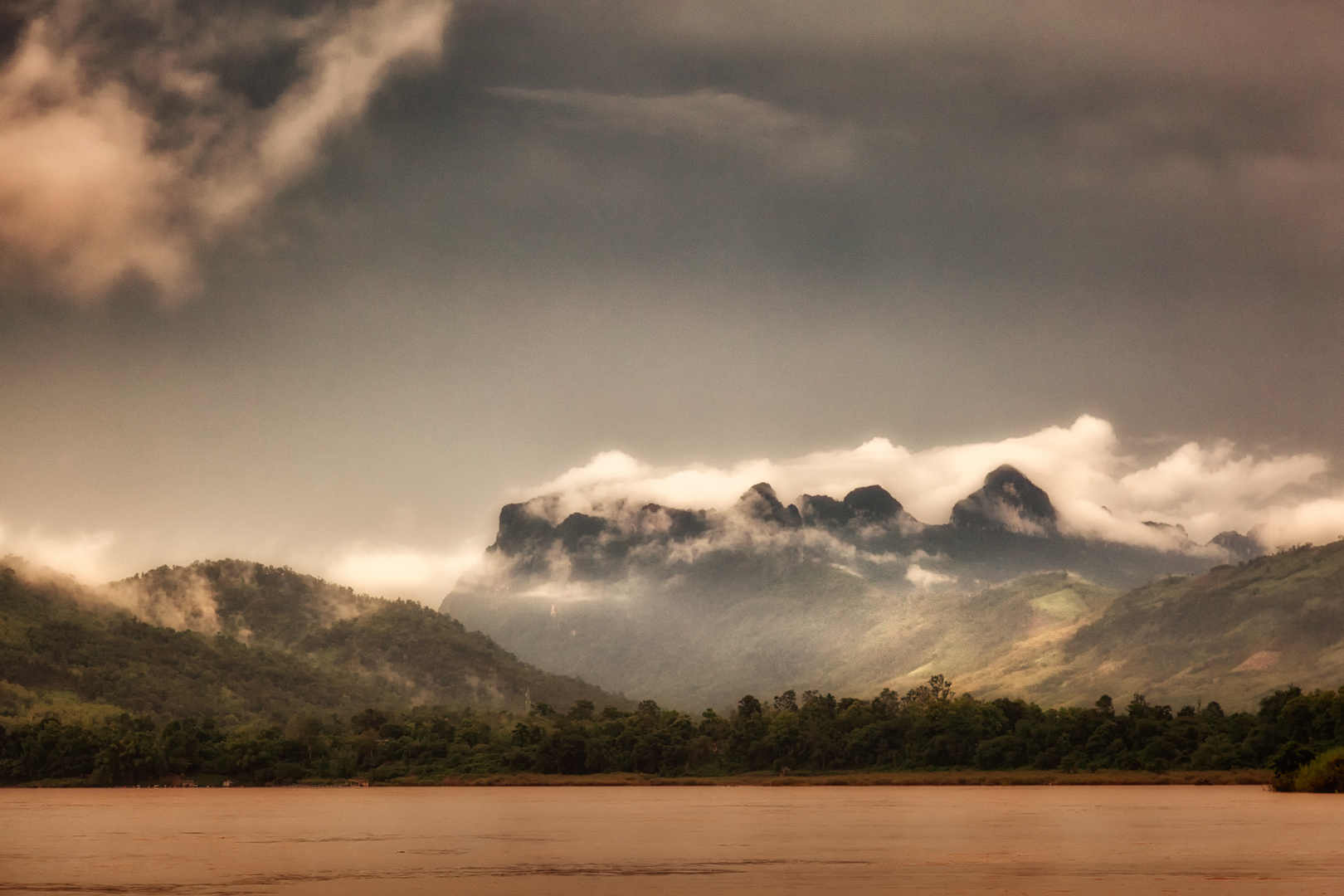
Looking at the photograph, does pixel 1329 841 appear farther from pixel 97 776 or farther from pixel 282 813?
pixel 97 776

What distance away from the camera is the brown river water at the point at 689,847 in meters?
46.8

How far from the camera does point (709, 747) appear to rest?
19062 centimetres

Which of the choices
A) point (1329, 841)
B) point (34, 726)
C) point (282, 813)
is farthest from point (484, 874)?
point (34, 726)

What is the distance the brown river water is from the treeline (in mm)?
48115

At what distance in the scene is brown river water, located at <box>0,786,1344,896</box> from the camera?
4675 cm

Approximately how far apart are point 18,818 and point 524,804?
44928mm

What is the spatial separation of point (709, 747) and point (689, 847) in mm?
127453

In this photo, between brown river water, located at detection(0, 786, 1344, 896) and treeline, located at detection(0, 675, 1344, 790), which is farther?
treeline, located at detection(0, 675, 1344, 790)

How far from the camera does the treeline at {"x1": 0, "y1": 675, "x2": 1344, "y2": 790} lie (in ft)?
568

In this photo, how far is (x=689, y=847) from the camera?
6556 cm

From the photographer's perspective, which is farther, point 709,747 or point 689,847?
point 709,747

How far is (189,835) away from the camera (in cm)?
7838

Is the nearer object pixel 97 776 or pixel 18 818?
pixel 18 818

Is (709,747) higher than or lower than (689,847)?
higher
